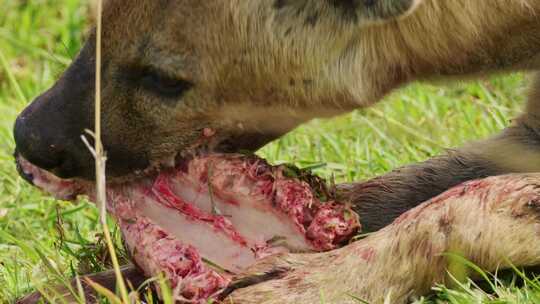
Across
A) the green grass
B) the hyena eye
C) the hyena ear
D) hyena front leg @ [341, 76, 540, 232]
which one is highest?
the hyena ear

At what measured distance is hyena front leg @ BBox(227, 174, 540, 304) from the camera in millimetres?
2949

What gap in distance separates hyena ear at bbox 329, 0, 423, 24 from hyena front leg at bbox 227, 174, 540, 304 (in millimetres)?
487

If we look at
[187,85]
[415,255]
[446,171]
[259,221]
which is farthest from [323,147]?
[415,255]

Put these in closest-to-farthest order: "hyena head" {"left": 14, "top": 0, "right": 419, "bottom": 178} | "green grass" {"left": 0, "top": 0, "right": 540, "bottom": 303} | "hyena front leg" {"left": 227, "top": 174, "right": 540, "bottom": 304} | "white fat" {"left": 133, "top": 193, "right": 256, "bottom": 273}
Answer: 1. "hyena front leg" {"left": 227, "top": 174, "right": 540, "bottom": 304}
2. "white fat" {"left": 133, "top": 193, "right": 256, "bottom": 273}
3. "hyena head" {"left": 14, "top": 0, "right": 419, "bottom": 178}
4. "green grass" {"left": 0, "top": 0, "right": 540, "bottom": 303}

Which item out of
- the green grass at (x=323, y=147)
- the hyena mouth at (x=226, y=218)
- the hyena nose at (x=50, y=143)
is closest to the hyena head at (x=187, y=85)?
the hyena nose at (x=50, y=143)

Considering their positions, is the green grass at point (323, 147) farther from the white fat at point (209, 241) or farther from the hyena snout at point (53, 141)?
the white fat at point (209, 241)

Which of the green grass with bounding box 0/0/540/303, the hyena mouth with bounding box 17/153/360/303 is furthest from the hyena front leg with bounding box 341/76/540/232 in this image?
the hyena mouth with bounding box 17/153/360/303

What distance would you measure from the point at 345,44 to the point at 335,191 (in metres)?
0.43

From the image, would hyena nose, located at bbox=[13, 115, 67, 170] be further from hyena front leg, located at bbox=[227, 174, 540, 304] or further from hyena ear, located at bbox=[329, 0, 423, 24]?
hyena ear, located at bbox=[329, 0, 423, 24]

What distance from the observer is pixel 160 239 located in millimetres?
3061

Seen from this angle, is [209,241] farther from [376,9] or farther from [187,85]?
[376,9]

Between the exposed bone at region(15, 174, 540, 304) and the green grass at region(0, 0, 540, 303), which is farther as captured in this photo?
the green grass at region(0, 0, 540, 303)

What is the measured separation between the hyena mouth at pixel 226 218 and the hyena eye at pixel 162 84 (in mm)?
216

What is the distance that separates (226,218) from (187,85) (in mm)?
420
